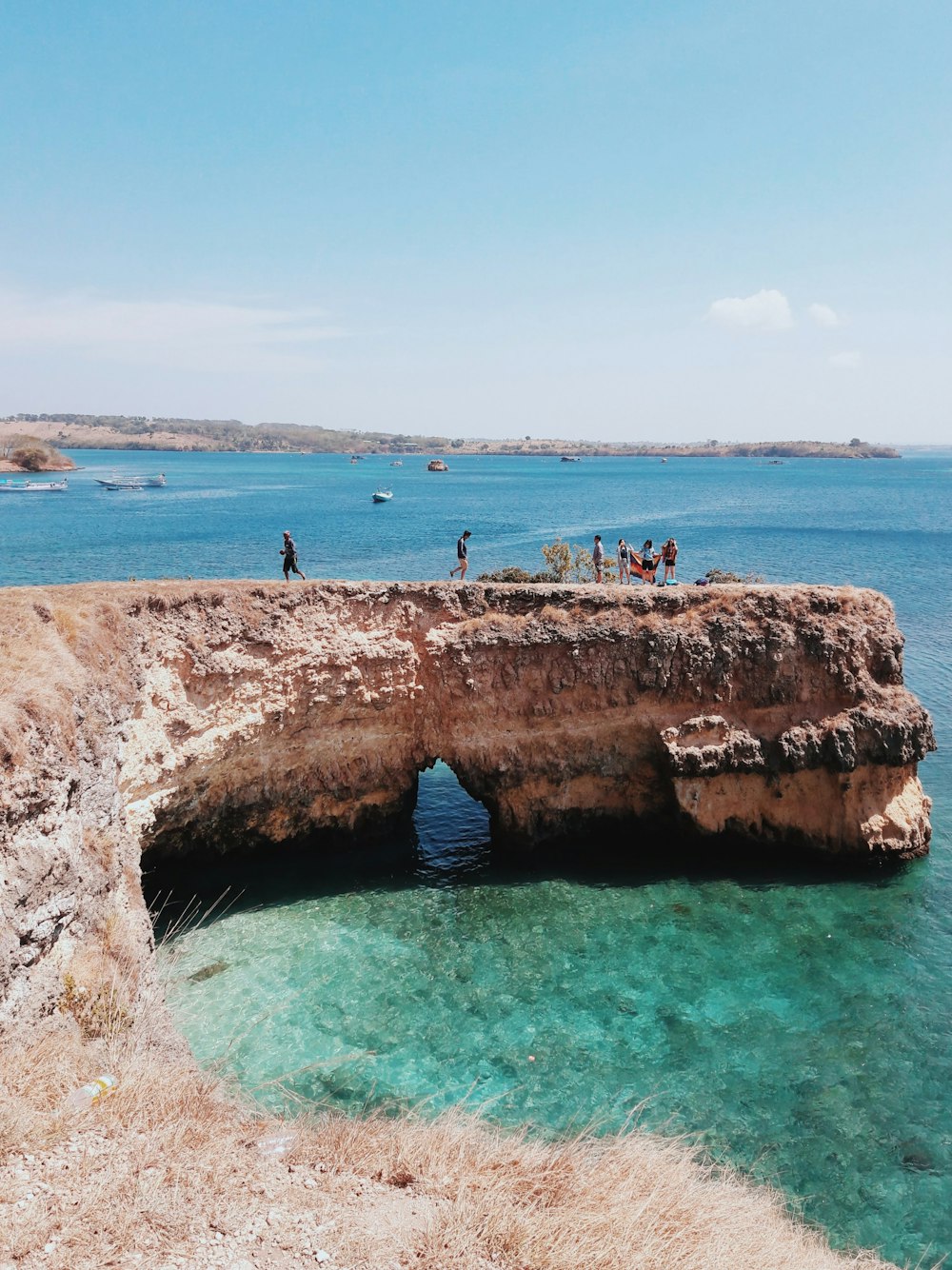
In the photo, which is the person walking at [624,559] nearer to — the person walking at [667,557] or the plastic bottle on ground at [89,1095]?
the person walking at [667,557]

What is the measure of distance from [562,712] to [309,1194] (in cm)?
1373

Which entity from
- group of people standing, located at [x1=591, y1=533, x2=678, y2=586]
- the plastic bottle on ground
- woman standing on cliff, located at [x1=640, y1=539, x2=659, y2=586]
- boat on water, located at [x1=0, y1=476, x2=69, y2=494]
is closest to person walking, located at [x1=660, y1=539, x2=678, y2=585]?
group of people standing, located at [x1=591, y1=533, x2=678, y2=586]

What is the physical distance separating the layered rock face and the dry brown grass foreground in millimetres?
9810

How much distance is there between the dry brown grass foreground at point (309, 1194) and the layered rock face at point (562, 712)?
9810mm

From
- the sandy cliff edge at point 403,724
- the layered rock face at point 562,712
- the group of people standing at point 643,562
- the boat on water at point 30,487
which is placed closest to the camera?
the sandy cliff edge at point 403,724

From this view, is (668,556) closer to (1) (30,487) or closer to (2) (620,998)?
(2) (620,998)

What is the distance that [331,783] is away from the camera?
2055 centimetres

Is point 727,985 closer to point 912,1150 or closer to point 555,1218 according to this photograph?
point 912,1150

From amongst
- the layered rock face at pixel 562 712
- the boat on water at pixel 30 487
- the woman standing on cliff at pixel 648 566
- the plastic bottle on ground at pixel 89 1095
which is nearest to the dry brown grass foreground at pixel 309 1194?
the plastic bottle on ground at pixel 89 1095

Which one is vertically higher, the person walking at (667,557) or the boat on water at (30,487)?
the boat on water at (30,487)

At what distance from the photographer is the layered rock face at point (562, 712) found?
1922 centimetres

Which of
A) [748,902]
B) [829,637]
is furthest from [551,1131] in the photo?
[829,637]

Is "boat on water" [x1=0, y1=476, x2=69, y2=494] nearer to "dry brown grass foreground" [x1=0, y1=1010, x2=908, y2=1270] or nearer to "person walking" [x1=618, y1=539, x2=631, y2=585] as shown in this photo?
"person walking" [x1=618, y1=539, x2=631, y2=585]

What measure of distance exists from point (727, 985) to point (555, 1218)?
8998 mm
